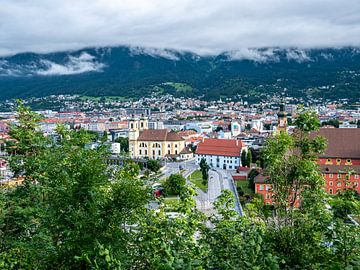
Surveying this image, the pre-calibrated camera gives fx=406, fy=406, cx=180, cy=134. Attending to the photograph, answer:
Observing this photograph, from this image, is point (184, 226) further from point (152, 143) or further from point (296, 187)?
point (152, 143)

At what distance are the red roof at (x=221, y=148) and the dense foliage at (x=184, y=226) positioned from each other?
47670 millimetres

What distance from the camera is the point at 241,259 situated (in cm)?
498

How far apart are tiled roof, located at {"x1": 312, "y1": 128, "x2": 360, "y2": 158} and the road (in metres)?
9.51

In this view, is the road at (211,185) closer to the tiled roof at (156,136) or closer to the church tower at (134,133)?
the tiled roof at (156,136)

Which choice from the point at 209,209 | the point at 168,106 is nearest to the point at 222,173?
the point at 209,209

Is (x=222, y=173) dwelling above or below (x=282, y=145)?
below

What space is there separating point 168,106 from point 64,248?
180 meters

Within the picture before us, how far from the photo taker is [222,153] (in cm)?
5597

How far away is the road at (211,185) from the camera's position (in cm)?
3195

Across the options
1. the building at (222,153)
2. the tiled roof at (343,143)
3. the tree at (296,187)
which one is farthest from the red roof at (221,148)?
the tree at (296,187)

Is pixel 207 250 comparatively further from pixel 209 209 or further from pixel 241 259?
pixel 209 209

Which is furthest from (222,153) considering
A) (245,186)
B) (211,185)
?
(245,186)

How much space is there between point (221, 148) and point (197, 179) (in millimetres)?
11861

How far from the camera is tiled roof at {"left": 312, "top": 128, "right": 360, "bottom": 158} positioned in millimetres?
36000
